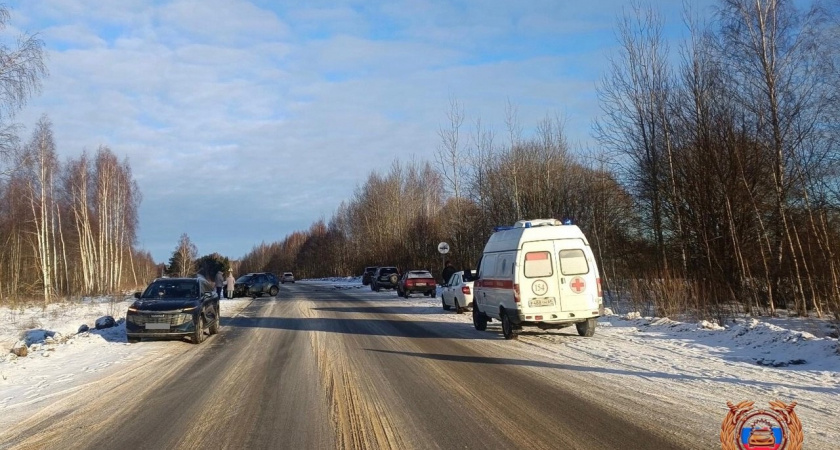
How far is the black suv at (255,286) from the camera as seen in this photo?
139 feet

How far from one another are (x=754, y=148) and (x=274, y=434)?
18.2m

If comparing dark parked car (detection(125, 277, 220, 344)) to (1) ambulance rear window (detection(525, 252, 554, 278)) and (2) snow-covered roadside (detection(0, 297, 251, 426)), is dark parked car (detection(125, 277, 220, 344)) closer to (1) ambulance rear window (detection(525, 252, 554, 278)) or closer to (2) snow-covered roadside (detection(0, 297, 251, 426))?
(2) snow-covered roadside (detection(0, 297, 251, 426))

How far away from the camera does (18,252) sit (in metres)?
49.5

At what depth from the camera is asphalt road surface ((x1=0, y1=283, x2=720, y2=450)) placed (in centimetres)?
625

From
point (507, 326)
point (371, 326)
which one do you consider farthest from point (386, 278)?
point (507, 326)

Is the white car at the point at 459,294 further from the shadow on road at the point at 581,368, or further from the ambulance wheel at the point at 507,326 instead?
the shadow on road at the point at 581,368

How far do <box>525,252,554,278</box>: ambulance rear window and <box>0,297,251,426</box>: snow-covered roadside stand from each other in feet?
27.7

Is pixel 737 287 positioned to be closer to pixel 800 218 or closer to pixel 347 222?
pixel 800 218

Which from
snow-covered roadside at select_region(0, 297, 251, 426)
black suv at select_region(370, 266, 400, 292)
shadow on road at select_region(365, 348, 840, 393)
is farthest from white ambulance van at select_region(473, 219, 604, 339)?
black suv at select_region(370, 266, 400, 292)

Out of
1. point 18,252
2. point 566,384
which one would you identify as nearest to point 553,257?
point 566,384

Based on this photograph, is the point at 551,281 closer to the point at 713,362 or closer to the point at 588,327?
the point at 588,327

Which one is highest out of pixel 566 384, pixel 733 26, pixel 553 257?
pixel 733 26

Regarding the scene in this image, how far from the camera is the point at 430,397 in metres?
8.28

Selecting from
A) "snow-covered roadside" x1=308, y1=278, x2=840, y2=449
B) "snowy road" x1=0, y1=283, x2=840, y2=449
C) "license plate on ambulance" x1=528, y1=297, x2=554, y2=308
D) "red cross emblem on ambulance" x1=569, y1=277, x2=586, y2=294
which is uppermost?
"red cross emblem on ambulance" x1=569, y1=277, x2=586, y2=294
